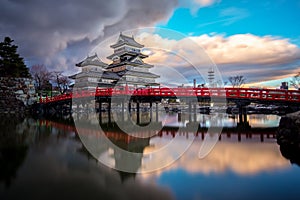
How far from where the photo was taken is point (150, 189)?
5.10 meters

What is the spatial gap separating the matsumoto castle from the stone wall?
7905 millimetres

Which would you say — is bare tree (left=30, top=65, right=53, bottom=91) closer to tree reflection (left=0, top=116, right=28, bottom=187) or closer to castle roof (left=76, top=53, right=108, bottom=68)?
Result: castle roof (left=76, top=53, right=108, bottom=68)

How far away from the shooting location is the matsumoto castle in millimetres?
35156

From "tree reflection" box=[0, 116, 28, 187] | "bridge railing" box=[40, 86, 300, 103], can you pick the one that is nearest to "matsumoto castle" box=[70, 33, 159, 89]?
"bridge railing" box=[40, 86, 300, 103]

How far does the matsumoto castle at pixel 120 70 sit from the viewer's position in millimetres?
35156

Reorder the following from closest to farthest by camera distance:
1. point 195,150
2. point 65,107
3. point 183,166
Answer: point 183,166
point 195,150
point 65,107

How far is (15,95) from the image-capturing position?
92.6 feet

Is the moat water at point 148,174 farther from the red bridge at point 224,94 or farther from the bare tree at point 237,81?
the bare tree at point 237,81


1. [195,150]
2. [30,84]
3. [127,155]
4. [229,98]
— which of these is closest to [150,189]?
[127,155]

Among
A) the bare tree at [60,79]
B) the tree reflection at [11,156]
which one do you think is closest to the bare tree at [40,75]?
the bare tree at [60,79]

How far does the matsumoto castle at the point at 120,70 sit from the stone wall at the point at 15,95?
7.90 metres

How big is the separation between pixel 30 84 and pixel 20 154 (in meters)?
26.5

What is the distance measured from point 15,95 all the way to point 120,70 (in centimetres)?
1714

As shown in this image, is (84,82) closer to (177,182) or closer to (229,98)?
(229,98)
